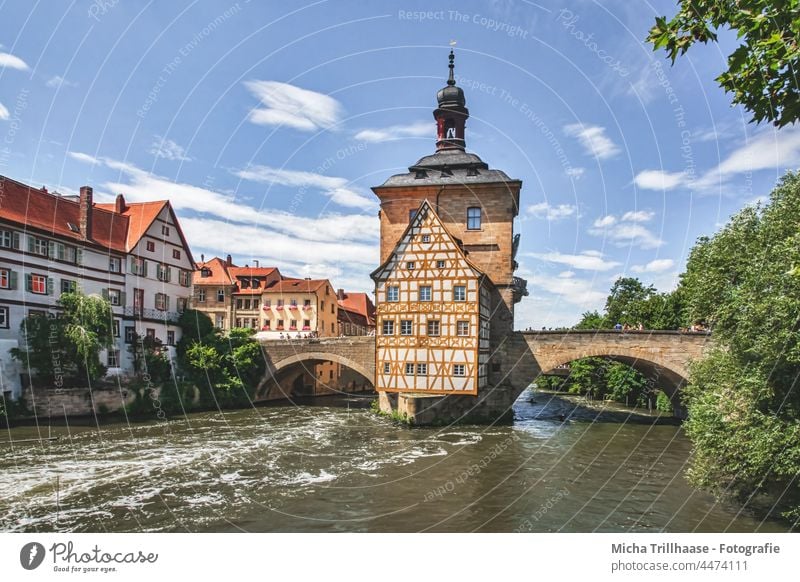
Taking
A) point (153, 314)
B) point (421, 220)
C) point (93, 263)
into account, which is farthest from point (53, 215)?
point (421, 220)

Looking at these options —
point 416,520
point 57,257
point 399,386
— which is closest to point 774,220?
point 416,520

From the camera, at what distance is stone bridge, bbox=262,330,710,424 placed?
26750 mm

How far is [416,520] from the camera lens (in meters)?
12.7

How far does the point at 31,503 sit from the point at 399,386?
1662 cm

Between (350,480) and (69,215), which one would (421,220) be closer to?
(350,480)

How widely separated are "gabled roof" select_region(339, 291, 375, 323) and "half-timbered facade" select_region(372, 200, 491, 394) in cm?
3414

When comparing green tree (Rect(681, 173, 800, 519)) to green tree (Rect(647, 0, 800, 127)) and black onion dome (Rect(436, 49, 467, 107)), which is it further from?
black onion dome (Rect(436, 49, 467, 107))

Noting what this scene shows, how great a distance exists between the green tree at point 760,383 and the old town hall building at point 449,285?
512 inches

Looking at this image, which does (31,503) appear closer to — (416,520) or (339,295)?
(416,520)

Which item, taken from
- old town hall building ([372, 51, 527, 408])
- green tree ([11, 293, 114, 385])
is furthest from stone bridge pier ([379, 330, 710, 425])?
green tree ([11, 293, 114, 385])

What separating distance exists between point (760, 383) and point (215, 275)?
139 ft

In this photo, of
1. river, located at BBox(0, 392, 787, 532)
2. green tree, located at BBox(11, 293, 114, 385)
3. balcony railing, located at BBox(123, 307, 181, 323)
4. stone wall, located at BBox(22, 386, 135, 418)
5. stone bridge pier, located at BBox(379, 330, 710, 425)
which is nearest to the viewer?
river, located at BBox(0, 392, 787, 532)

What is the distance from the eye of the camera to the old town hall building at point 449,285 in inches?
1044

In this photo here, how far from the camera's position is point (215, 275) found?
4656cm
